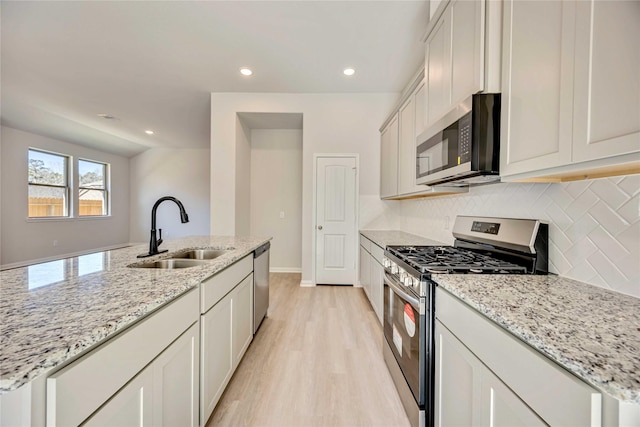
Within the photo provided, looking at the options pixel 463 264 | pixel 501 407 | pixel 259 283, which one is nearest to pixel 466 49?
pixel 463 264

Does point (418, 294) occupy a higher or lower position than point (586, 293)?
lower

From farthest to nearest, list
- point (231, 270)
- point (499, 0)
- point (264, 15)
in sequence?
point (264, 15) → point (231, 270) → point (499, 0)

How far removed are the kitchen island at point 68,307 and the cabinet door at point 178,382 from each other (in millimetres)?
155

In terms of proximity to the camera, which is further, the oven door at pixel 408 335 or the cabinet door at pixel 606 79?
the oven door at pixel 408 335

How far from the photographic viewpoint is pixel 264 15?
2.36m

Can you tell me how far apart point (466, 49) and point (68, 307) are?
204cm

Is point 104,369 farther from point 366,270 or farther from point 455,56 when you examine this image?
point 366,270

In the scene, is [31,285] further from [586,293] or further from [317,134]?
[317,134]

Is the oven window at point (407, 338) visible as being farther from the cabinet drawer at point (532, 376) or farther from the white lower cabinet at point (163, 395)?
the white lower cabinet at point (163, 395)

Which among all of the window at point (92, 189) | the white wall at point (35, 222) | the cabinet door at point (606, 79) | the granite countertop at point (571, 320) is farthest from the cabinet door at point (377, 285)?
the window at point (92, 189)

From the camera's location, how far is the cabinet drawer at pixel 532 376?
0.53 meters

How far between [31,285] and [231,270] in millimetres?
884

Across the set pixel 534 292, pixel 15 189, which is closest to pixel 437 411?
pixel 534 292

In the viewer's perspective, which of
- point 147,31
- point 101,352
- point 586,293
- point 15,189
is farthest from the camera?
point 15,189
